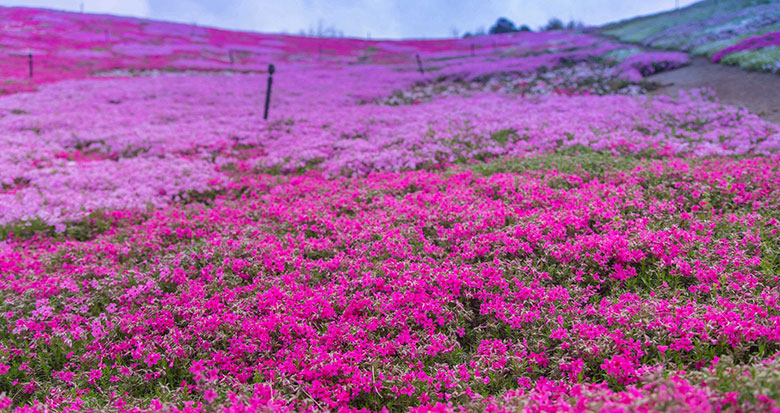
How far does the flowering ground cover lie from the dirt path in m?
0.66

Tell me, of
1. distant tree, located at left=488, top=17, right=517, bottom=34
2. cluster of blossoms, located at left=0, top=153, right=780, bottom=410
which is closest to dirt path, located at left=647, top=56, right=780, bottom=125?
cluster of blossoms, located at left=0, top=153, right=780, bottom=410

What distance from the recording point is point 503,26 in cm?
9138

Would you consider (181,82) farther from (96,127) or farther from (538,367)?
(538,367)

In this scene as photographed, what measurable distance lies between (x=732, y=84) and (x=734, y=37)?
44.1ft

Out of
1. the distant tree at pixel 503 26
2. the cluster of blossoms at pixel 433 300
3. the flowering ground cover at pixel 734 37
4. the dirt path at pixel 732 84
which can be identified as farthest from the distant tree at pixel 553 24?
the cluster of blossoms at pixel 433 300

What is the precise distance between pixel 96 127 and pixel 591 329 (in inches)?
818

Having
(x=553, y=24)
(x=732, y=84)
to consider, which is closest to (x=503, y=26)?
(x=553, y=24)

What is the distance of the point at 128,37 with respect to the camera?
57094 millimetres

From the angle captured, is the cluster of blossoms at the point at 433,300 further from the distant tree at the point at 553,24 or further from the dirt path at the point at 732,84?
the distant tree at the point at 553,24

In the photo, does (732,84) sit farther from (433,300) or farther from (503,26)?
(503,26)

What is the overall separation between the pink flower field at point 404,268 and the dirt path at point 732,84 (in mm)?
1333

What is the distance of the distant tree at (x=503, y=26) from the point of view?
3590 inches

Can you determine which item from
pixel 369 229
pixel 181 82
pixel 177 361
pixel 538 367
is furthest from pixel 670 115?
pixel 181 82

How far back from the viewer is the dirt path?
15.8m
